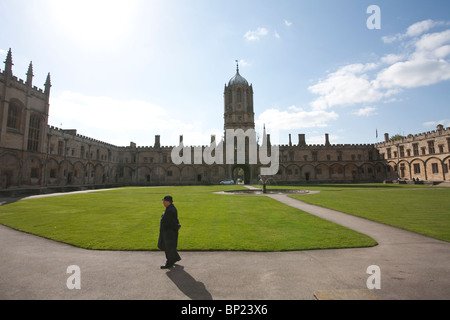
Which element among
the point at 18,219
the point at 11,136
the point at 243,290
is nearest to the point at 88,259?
the point at 243,290

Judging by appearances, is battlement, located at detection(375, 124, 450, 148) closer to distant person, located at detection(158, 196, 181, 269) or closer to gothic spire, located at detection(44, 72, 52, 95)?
distant person, located at detection(158, 196, 181, 269)

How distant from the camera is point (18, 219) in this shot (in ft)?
32.1

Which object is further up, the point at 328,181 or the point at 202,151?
the point at 202,151

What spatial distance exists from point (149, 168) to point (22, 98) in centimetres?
2846

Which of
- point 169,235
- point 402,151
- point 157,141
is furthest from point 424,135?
point 157,141

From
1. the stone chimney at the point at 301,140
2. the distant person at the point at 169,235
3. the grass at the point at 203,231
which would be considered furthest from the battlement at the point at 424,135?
the distant person at the point at 169,235

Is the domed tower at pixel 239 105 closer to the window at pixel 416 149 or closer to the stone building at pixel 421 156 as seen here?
the stone building at pixel 421 156

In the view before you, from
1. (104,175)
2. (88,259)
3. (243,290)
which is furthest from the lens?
(104,175)

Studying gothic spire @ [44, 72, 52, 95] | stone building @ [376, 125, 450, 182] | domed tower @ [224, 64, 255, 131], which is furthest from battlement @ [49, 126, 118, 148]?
stone building @ [376, 125, 450, 182]

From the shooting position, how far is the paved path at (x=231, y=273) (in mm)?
3725

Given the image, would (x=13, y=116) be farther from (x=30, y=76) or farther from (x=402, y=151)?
(x=402, y=151)

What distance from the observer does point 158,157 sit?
55844mm

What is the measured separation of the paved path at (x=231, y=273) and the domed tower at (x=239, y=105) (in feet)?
157
